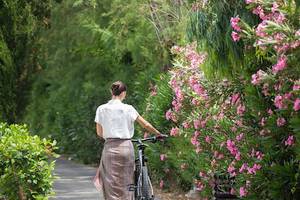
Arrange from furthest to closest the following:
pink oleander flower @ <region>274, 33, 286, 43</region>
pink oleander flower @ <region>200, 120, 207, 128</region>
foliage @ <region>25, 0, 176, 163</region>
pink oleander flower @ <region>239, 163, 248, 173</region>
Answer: foliage @ <region>25, 0, 176, 163</region>, pink oleander flower @ <region>200, 120, 207, 128</region>, pink oleander flower @ <region>239, 163, 248, 173</region>, pink oleander flower @ <region>274, 33, 286, 43</region>

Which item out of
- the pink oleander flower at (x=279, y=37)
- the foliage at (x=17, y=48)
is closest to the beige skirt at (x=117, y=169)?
the pink oleander flower at (x=279, y=37)

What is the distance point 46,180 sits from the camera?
10664 mm

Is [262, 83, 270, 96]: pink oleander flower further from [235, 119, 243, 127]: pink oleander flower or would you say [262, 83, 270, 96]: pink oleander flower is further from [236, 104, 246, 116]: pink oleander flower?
[235, 119, 243, 127]: pink oleander flower

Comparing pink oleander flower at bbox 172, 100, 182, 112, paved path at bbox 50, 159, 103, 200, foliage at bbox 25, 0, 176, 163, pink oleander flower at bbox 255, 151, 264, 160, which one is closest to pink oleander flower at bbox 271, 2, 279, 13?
pink oleander flower at bbox 255, 151, 264, 160

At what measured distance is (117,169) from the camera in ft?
34.2

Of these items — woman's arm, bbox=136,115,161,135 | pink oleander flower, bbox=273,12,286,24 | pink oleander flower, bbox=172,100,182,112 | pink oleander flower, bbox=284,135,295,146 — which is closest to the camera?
pink oleander flower, bbox=273,12,286,24

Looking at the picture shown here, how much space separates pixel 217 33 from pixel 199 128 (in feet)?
8.43

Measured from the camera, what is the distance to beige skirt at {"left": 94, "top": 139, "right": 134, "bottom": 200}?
10344 mm

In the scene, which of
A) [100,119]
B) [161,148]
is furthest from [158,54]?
[100,119]

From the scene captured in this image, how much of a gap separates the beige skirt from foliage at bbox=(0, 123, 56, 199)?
30.5 inches

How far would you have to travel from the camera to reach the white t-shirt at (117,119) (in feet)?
33.6

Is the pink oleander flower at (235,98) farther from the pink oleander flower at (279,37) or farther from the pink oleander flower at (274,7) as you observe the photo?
the pink oleander flower at (279,37)

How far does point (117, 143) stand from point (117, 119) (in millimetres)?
308

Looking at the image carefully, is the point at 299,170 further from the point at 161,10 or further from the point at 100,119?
the point at 161,10
